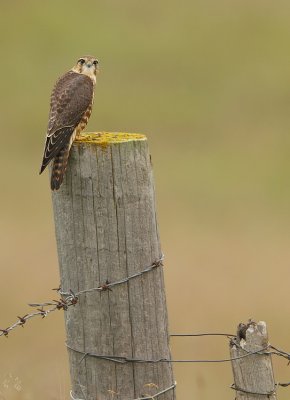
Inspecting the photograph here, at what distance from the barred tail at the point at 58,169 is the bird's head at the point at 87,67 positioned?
72.9 inches

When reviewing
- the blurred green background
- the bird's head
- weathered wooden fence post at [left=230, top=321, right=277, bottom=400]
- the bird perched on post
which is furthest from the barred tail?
the bird's head

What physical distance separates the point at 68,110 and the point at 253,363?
83.4 inches

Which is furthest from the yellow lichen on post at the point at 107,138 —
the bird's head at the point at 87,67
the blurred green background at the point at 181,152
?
the bird's head at the point at 87,67

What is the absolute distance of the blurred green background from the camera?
12.3 m

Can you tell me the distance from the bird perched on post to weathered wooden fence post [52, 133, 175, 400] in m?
0.25

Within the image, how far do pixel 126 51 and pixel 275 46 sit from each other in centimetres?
411

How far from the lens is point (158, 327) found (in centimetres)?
625

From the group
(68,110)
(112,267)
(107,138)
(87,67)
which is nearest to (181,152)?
(87,67)

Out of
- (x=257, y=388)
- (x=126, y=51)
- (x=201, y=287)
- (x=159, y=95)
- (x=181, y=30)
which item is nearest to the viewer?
(x=257, y=388)

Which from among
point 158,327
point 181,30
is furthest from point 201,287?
point 181,30

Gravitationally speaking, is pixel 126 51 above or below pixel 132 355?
above

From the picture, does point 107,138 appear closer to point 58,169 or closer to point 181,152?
point 58,169

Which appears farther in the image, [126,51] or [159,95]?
[126,51]

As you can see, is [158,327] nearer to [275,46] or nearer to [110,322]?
[110,322]
